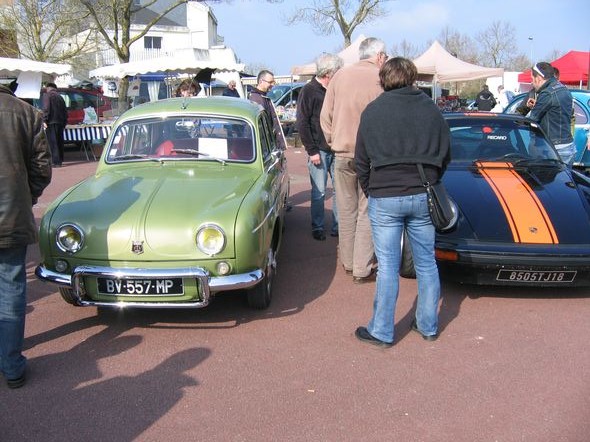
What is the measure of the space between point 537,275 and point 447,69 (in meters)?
17.1

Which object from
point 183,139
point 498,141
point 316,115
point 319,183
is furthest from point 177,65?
point 498,141

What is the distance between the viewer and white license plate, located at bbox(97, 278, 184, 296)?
147 inches

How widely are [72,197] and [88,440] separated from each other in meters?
2.08

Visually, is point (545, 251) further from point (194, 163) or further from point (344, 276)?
point (194, 163)

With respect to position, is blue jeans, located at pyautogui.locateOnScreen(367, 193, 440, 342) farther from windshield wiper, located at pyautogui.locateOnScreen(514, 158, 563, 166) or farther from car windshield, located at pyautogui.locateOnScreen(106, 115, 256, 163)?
windshield wiper, located at pyautogui.locateOnScreen(514, 158, 563, 166)

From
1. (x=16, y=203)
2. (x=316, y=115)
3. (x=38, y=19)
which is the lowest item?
(x=16, y=203)

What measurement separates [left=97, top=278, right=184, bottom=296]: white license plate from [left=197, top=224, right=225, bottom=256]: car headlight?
274 millimetres

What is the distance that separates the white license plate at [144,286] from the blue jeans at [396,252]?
136 centimetres

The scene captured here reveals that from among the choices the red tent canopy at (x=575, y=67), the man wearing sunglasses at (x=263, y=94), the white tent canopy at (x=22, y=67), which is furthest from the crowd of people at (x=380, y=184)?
the red tent canopy at (x=575, y=67)

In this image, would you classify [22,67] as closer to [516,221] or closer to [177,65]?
[177,65]

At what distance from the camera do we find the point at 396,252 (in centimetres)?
363

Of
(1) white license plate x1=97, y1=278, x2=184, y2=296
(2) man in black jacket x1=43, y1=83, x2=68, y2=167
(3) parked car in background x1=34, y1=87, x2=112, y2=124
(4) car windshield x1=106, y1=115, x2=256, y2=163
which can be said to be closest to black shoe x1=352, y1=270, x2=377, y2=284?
(4) car windshield x1=106, y1=115, x2=256, y2=163

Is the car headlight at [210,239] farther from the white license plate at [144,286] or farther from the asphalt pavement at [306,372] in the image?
the asphalt pavement at [306,372]

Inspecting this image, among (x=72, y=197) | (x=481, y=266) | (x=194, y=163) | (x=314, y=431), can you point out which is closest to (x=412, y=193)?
(x=481, y=266)
